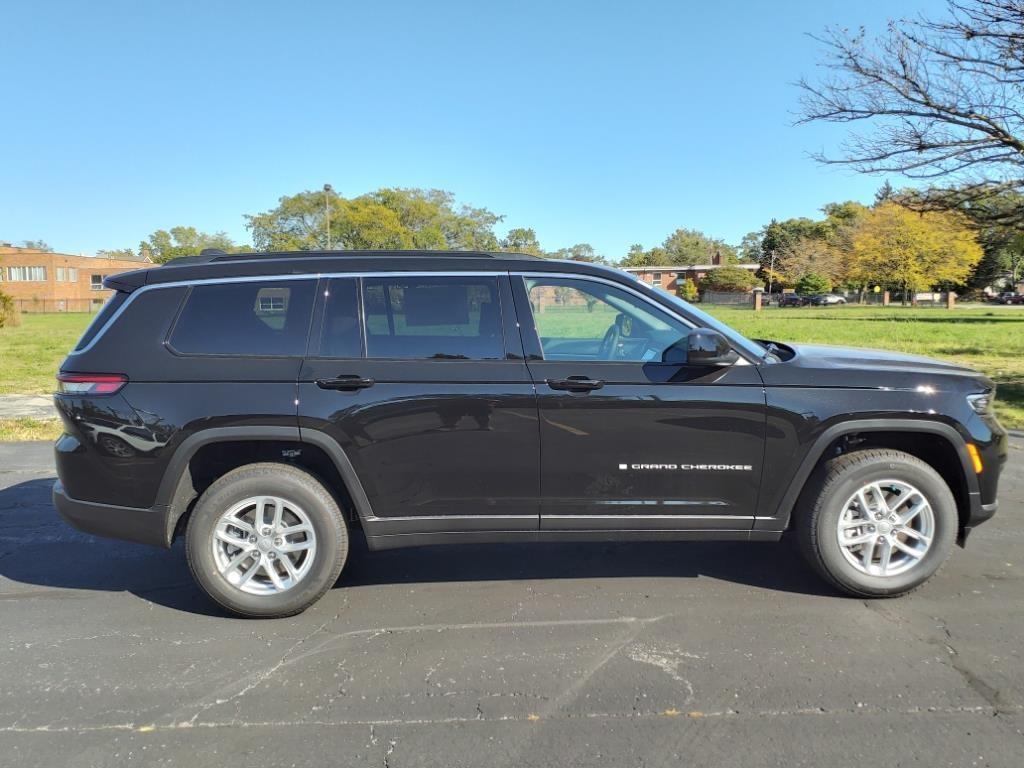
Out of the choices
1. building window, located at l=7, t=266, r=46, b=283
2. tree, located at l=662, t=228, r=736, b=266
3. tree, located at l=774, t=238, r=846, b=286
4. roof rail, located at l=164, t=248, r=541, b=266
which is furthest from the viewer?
tree, located at l=662, t=228, r=736, b=266

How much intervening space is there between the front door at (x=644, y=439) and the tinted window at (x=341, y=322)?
2.92 feet

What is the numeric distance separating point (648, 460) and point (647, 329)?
0.74 meters

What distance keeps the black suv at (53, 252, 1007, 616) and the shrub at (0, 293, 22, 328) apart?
34201 millimetres

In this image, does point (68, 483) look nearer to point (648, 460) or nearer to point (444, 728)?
point (444, 728)

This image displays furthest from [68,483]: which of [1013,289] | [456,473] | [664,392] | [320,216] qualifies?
[1013,289]

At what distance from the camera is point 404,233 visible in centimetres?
5306

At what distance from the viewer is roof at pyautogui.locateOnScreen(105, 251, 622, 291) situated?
3.83 meters

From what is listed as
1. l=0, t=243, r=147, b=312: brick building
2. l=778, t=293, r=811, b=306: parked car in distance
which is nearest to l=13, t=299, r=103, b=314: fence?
l=0, t=243, r=147, b=312: brick building

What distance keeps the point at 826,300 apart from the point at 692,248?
1927 inches

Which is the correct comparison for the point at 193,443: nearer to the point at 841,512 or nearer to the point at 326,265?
the point at 326,265

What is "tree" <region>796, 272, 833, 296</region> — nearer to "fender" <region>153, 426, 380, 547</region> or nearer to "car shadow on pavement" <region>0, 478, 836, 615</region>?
"car shadow on pavement" <region>0, 478, 836, 615</region>

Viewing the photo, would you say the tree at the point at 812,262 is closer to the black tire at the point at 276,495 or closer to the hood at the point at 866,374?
the hood at the point at 866,374

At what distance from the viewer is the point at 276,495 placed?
12.1ft

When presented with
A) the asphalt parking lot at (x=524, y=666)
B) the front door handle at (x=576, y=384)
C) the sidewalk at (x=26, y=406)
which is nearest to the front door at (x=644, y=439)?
the front door handle at (x=576, y=384)
